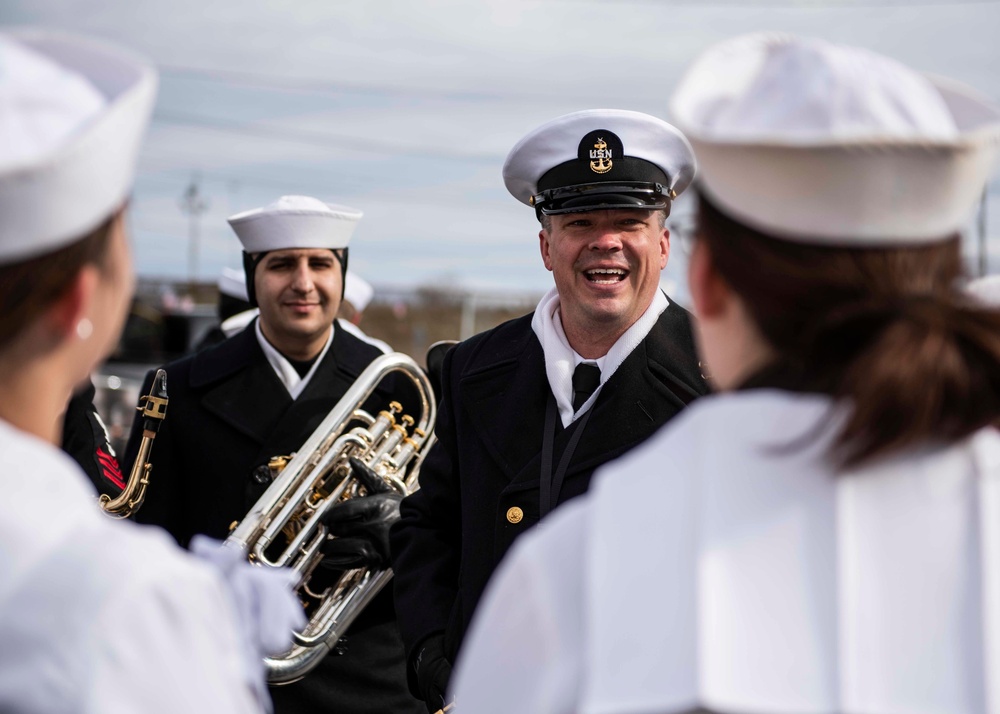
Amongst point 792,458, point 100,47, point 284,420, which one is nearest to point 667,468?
point 792,458

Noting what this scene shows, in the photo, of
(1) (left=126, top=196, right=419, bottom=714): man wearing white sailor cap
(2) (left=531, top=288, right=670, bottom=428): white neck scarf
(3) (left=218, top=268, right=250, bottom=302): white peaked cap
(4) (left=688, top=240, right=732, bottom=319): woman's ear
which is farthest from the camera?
(3) (left=218, top=268, right=250, bottom=302): white peaked cap

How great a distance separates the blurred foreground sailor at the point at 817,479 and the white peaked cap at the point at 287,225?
10.3 ft

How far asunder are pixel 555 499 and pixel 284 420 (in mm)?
1499

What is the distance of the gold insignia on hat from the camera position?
132 inches

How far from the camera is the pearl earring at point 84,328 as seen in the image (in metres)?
1.43

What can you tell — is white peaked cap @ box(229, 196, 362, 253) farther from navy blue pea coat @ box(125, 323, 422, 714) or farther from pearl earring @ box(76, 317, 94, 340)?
pearl earring @ box(76, 317, 94, 340)

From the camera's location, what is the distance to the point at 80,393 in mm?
3922

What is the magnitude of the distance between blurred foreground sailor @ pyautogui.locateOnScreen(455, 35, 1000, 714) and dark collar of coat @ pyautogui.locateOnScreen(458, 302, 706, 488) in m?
1.63

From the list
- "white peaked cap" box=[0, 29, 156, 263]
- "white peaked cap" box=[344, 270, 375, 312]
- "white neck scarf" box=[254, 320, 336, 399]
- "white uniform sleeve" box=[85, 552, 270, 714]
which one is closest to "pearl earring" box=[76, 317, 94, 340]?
"white peaked cap" box=[0, 29, 156, 263]

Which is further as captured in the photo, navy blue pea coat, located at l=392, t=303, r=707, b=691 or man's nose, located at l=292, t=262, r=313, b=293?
man's nose, located at l=292, t=262, r=313, b=293

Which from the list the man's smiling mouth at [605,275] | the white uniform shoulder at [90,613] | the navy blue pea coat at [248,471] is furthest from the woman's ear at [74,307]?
the navy blue pea coat at [248,471]

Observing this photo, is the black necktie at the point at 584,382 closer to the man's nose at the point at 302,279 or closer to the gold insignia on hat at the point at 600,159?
the gold insignia on hat at the point at 600,159

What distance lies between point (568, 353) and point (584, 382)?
0.38 feet

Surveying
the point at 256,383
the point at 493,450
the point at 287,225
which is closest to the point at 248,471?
the point at 256,383
